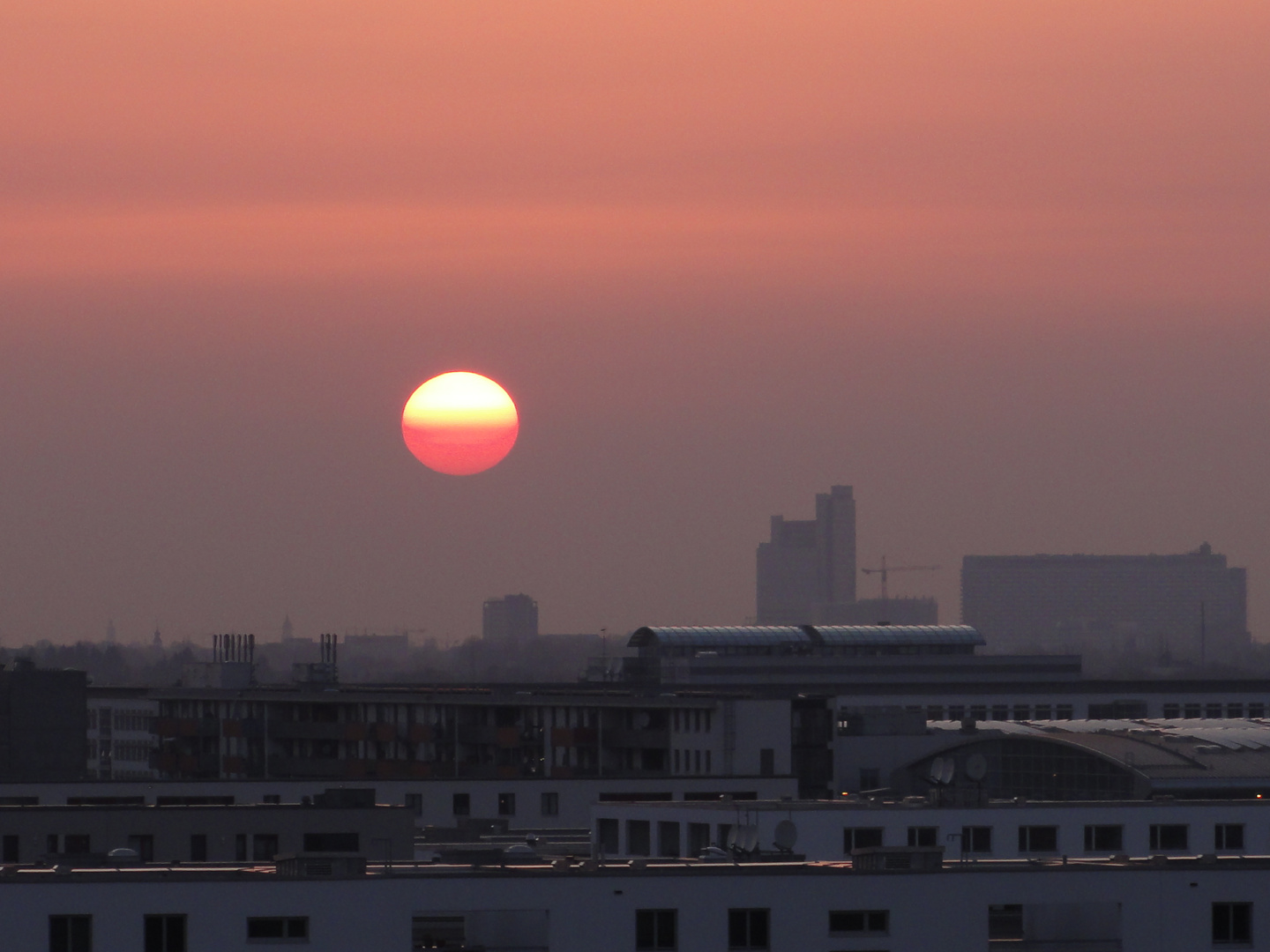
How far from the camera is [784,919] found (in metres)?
41.5

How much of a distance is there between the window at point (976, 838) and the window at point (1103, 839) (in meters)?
3.18

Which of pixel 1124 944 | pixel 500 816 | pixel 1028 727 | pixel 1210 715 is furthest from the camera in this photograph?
pixel 1210 715

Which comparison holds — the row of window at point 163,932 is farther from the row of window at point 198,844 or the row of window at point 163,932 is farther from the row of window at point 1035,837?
the row of window at point 1035,837

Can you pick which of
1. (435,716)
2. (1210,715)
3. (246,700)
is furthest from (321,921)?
(1210,715)

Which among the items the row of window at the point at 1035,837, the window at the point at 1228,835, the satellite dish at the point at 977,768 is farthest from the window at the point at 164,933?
the window at the point at 1228,835

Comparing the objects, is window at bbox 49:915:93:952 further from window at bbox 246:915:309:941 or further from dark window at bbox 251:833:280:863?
dark window at bbox 251:833:280:863

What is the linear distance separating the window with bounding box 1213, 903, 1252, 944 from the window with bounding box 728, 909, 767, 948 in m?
8.19

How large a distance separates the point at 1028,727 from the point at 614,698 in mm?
22660

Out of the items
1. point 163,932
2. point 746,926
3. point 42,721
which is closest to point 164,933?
point 163,932

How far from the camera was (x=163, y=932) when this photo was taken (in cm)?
3997

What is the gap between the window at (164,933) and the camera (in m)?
40.0

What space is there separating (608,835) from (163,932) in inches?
1286

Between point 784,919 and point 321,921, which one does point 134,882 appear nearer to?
point 321,921

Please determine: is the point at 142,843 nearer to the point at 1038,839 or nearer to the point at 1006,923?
the point at 1038,839
